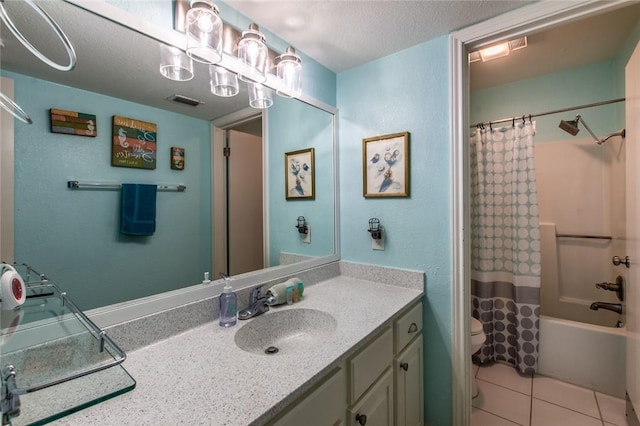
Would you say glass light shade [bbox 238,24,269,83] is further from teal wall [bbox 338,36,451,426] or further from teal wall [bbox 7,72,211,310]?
teal wall [bbox 338,36,451,426]

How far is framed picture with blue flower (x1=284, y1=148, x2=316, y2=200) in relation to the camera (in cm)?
156

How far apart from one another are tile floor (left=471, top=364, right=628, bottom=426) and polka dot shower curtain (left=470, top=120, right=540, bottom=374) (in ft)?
0.53

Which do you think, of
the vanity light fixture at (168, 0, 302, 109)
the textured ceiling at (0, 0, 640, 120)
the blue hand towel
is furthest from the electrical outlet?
the blue hand towel

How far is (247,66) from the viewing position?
1183mm

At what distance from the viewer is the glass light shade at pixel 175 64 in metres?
0.97

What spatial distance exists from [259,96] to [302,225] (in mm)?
720

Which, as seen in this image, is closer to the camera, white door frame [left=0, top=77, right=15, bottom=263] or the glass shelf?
the glass shelf

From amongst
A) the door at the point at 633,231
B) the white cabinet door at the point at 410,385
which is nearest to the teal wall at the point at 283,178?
the white cabinet door at the point at 410,385

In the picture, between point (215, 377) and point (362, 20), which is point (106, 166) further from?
point (362, 20)

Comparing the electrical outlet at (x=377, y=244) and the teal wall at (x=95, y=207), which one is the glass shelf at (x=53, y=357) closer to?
the teal wall at (x=95, y=207)

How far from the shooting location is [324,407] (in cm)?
78

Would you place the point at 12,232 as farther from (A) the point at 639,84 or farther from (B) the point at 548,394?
(B) the point at 548,394

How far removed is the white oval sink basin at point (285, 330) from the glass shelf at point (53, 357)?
41 centimetres

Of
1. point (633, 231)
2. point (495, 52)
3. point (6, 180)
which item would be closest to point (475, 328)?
point (633, 231)
